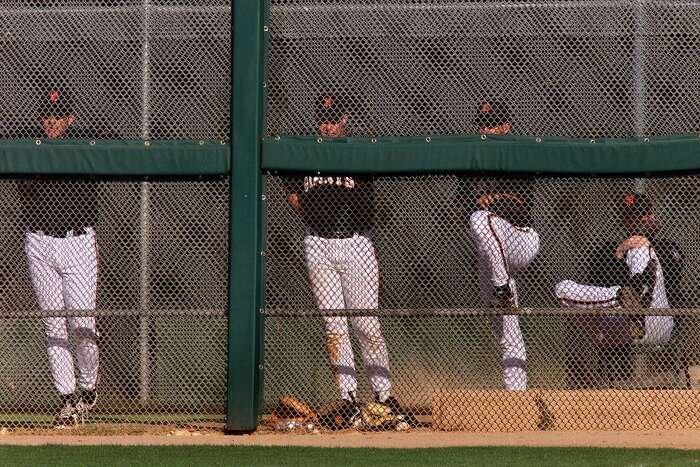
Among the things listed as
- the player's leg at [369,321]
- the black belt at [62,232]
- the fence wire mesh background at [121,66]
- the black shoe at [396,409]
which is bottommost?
the black shoe at [396,409]

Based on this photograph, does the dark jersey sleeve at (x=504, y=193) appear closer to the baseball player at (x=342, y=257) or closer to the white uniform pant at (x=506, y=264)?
the white uniform pant at (x=506, y=264)

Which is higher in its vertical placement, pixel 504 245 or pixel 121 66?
pixel 121 66

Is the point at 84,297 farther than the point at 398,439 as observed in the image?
Yes

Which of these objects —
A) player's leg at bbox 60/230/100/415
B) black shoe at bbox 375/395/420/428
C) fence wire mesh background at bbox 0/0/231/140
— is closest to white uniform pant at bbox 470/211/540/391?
black shoe at bbox 375/395/420/428

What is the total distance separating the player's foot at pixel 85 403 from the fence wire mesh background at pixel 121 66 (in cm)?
139

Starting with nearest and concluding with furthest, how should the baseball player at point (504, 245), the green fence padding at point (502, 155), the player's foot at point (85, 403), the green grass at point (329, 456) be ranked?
the green grass at point (329, 456) → the green fence padding at point (502, 155) → the baseball player at point (504, 245) → the player's foot at point (85, 403)

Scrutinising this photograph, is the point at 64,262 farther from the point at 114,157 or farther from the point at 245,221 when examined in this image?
the point at 245,221

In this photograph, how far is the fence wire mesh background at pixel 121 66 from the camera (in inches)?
281

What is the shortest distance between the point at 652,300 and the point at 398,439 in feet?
5.08

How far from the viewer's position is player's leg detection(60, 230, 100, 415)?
7.23m

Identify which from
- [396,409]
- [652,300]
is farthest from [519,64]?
[396,409]

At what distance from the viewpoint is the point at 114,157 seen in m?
7.10

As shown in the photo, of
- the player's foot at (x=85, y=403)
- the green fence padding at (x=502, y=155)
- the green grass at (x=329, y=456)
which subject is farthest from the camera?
the player's foot at (x=85, y=403)

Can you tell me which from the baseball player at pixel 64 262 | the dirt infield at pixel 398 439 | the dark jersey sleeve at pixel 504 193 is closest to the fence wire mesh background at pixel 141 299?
the baseball player at pixel 64 262
